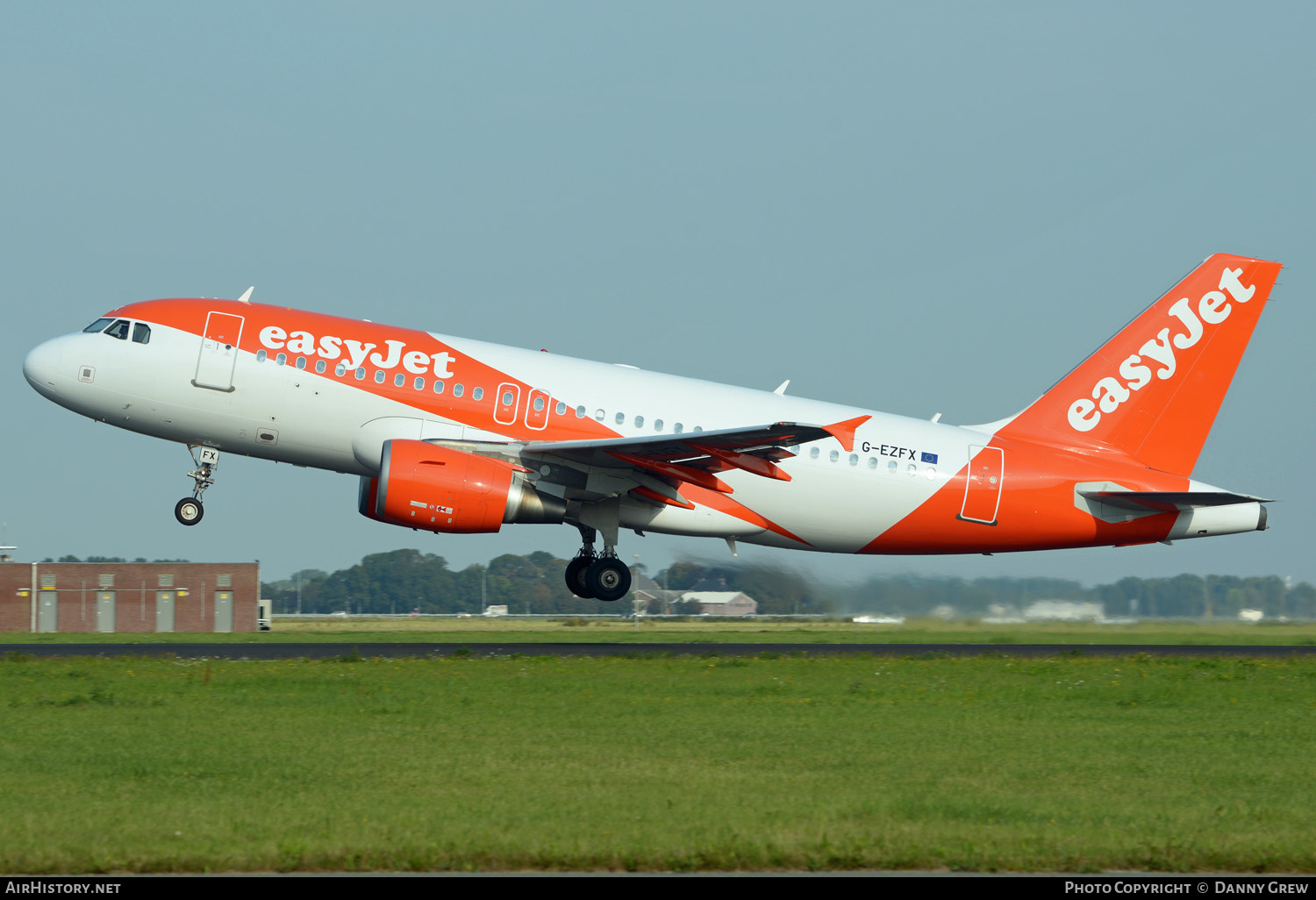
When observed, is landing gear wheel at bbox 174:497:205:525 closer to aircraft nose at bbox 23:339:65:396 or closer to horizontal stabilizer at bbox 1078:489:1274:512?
aircraft nose at bbox 23:339:65:396

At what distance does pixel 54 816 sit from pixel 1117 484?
914 inches

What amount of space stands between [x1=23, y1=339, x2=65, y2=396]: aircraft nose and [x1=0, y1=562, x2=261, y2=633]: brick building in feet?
88.9

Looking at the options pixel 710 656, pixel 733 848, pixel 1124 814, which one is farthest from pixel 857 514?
pixel 733 848

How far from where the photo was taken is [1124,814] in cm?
1063

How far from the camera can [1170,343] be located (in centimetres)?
2906

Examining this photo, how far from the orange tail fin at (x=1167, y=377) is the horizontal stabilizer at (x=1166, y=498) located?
114 centimetres

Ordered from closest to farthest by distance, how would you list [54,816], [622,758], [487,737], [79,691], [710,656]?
[54,816] → [622,758] → [487,737] → [79,691] → [710,656]

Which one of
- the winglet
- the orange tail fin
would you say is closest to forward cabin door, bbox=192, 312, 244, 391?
the winglet

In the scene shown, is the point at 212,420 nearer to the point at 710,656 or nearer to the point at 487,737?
the point at 710,656

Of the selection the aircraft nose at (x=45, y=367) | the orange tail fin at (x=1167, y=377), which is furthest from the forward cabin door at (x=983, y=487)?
the aircraft nose at (x=45, y=367)

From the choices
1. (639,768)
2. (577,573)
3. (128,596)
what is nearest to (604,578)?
(577,573)

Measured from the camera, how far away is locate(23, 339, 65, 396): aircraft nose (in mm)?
25562

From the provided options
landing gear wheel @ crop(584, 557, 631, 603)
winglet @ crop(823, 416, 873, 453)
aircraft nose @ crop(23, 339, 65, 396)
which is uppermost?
aircraft nose @ crop(23, 339, 65, 396)

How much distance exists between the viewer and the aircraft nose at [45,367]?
2556 cm
